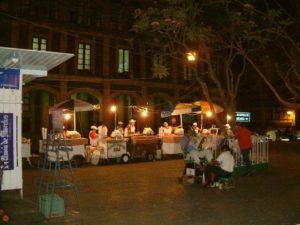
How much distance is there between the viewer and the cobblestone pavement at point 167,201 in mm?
8906

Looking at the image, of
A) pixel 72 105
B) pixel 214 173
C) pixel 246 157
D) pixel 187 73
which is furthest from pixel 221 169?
pixel 187 73

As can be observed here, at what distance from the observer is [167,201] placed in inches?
428

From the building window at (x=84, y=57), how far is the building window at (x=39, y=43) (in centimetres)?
259

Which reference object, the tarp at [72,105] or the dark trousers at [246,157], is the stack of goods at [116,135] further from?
the dark trousers at [246,157]

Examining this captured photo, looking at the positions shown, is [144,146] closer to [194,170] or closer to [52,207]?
[194,170]

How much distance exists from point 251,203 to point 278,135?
1281 inches

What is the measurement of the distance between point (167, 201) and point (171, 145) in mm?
12036

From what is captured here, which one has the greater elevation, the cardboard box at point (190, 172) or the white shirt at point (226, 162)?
the white shirt at point (226, 162)

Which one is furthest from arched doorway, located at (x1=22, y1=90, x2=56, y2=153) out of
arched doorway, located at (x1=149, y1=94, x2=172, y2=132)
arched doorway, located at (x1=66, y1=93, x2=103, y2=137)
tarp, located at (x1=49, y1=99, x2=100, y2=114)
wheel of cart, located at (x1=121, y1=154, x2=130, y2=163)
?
wheel of cart, located at (x1=121, y1=154, x2=130, y2=163)

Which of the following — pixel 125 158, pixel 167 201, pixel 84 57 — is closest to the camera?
pixel 167 201

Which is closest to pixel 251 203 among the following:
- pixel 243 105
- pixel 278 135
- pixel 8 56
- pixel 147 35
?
pixel 8 56

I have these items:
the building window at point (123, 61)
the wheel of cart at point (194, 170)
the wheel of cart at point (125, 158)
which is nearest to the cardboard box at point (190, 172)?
the wheel of cart at point (194, 170)

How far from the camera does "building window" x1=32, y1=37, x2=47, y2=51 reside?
28134 mm

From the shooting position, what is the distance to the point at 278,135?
41.7 m
